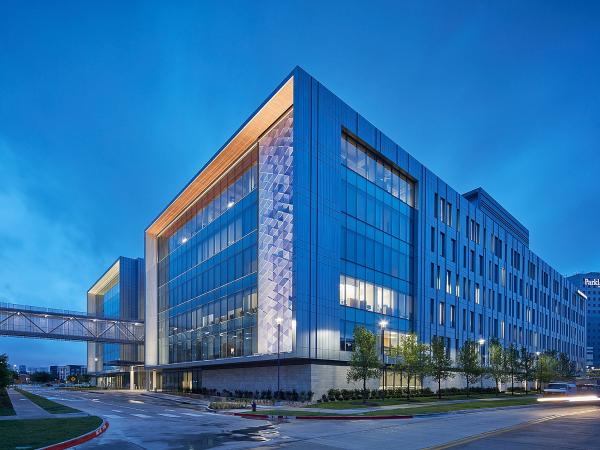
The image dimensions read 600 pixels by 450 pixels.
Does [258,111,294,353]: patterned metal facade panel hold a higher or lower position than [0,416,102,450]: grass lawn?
higher

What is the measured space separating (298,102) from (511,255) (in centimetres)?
5428

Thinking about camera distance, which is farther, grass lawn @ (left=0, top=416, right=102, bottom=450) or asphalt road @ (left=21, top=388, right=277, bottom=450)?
asphalt road @ (left=21, top=388, right=277, bottom=450)

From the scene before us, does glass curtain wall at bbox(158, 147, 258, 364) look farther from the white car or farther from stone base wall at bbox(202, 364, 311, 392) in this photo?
the white car

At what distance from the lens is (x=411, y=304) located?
52.0 m

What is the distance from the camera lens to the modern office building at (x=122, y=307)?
92.3 meters

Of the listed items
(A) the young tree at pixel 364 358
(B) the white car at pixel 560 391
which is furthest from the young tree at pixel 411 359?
(B) the white car at pixel 560 391

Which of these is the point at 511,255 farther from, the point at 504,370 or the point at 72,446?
the point at 72,446

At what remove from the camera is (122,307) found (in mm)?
94000

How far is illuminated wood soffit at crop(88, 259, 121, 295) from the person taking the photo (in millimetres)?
97119

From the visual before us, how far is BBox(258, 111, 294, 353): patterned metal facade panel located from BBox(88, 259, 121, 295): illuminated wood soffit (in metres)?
60.5

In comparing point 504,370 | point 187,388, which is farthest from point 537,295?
point 187,388

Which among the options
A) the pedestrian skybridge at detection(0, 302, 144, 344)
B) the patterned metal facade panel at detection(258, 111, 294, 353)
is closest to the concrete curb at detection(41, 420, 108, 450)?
the patterned metal facade panel at detection(258, 111, 294, 353)

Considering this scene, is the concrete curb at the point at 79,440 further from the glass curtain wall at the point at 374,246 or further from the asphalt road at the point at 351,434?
the glass curtain wall at the point at 374,246

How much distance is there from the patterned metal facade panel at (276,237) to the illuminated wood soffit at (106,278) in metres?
60.5
